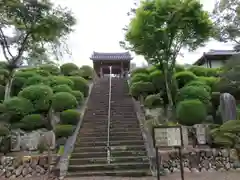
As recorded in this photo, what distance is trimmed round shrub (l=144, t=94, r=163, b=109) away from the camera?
Result: 39.6 feet

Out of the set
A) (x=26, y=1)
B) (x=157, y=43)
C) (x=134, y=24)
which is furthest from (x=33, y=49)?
(x=157, y=43)

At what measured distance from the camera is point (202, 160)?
8.62 m

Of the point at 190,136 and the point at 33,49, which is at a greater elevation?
the point at 33,49

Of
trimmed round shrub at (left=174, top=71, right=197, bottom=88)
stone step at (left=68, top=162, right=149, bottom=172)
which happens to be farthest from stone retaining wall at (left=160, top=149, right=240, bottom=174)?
trimmed round shrub at (left=174, top=71, right=197, bottom=88)

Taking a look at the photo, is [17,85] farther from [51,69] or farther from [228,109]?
[228,109]

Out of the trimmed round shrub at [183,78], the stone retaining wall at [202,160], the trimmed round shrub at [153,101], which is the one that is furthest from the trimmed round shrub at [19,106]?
the trimmed round shrub at [183,78]

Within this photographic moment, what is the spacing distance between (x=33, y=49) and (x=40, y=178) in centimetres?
852

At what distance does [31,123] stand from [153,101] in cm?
555

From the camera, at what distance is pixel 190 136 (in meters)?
10.1

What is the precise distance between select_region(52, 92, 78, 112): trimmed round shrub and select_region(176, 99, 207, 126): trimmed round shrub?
482cm

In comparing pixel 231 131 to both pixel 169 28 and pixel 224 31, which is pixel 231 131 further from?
pixel 224 31

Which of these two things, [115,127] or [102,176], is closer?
[102,176]

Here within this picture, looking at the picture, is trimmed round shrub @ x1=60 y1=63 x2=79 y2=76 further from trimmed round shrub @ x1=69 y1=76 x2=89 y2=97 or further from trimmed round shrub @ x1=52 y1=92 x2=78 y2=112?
trimmed round shrub @ x1=52 y1=92 x2=78 y2=112

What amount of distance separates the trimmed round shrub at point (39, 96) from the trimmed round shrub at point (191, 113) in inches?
225
